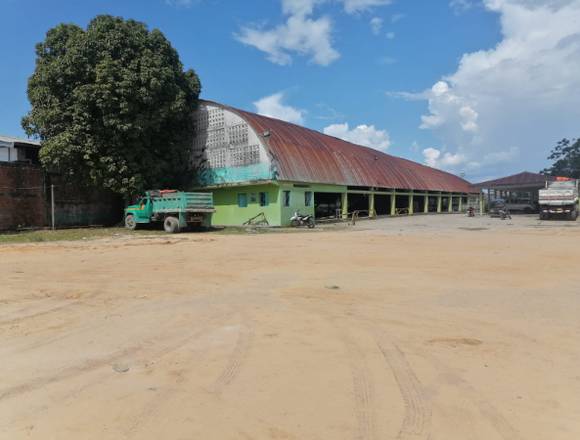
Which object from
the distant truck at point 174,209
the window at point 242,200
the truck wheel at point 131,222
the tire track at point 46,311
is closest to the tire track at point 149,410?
the tire track at point 46,311

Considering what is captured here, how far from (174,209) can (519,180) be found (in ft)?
112

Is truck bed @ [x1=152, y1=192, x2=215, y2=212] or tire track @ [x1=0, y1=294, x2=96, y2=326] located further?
truck bed @ [x1=152, y1=192, x2=215, y2=212]

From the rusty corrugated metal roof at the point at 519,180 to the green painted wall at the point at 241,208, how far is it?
999 inches

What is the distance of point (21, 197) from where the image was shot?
84.3 ft

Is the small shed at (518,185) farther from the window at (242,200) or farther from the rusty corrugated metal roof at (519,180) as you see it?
the window at (242,200)

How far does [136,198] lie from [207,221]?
6174mm

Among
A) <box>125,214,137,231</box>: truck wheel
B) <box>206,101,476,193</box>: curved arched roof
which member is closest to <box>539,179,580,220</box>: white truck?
<box>206,101,476,193</box>: curved arched roof

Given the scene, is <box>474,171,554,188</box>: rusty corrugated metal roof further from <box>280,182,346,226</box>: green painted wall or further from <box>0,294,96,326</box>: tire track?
<box>0,294,96,326</box>: tire track

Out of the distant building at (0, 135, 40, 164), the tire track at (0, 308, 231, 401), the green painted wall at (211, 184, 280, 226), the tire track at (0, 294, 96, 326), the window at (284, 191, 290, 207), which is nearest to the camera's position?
the tire track at (0, 308, 231, 401)

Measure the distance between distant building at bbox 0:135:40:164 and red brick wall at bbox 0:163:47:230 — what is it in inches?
42.3

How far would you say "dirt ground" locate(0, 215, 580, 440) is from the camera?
120 inches

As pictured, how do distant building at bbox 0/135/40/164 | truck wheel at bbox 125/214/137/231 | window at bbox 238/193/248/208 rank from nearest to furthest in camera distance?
truck wheel at bbox 125/214/137/231
distant building at bbox 0/135/40/164
window at bbox 238/193/248/208

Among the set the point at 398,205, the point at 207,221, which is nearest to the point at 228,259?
the point at 207,221

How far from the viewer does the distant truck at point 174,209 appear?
22.4 metres
